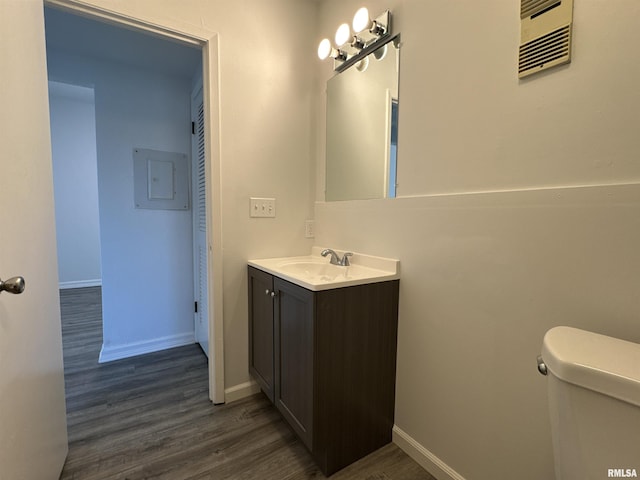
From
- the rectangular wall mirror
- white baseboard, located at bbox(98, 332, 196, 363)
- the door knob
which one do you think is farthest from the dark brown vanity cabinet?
white baseboard, located at bbox(98, 332, 196, 363)

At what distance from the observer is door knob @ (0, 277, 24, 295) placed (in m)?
0.73

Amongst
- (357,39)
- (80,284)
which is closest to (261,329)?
(357,39)

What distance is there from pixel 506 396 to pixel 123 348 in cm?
263

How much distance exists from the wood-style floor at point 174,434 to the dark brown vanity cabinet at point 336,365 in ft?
0.45

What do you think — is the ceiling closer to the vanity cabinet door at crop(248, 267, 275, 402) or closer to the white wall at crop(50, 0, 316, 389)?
the white wall at crop(50, 0, 316, 389)

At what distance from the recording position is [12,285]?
0.74 metres

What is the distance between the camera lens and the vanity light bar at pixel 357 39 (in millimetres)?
1431

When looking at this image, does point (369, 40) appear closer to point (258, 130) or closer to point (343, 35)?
point (343, 35)

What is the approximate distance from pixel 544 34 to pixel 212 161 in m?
1.52

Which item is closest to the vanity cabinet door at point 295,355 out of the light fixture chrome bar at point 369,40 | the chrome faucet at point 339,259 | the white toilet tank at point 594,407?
the chrome faucet at point 339,259

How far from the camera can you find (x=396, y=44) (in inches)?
55.5

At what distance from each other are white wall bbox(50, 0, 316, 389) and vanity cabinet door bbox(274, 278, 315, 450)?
44cm

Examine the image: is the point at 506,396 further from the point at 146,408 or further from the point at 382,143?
the point at 146,408

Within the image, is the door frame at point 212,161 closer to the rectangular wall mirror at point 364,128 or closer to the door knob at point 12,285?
the rectangular wall mirror at point 364,128
